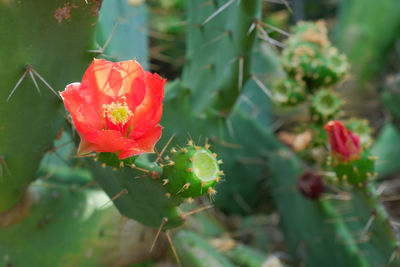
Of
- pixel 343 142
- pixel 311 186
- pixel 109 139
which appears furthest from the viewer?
pixel 311 186

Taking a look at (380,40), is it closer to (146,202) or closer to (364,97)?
(364,97)

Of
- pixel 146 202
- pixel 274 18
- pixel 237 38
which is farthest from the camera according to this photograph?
pixel 274 18

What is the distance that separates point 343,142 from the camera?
3.85ft

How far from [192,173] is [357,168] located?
68 cm

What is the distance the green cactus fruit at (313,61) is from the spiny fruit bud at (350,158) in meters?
0.45

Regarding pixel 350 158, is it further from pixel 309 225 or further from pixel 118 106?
pixel 118 106

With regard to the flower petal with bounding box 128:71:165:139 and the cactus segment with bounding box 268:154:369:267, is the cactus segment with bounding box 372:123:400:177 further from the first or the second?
the flower petal with bounding box 128:71:165:139

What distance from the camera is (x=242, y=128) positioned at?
5.93 ft

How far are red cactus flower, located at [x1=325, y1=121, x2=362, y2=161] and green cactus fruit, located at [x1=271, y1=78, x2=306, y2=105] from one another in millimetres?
516

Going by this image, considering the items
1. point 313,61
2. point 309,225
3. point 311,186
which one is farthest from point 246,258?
point 313,61

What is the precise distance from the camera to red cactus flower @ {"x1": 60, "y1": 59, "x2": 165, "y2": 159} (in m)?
0.69

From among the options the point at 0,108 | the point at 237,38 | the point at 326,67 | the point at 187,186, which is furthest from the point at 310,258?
the point at 0,108

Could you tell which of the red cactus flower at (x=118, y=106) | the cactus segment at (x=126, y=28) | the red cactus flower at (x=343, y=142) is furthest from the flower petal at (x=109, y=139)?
the cactus segment at (x=126, y=28)

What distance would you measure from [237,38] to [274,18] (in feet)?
7.34
